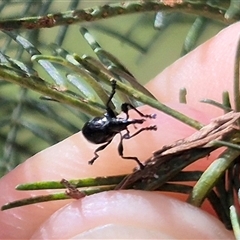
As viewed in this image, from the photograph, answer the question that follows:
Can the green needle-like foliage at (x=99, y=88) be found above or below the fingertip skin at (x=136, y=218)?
above

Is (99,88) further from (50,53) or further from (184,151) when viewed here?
(50,53)

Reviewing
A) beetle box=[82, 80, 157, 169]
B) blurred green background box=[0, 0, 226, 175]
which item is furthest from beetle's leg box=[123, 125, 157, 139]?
blurred green background box=[0, 0, 226, 175]

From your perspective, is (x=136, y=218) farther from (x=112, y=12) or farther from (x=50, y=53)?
(x=50, y=53)

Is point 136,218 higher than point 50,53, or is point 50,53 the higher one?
point 50,53

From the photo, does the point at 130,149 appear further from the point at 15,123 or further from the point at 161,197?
the point at 15,123

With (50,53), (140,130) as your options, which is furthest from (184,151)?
(50,53)

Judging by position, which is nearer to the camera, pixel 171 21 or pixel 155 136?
pixel 155 136

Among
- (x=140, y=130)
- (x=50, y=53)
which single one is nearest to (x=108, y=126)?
(x=140, y=130)

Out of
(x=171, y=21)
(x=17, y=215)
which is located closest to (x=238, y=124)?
(x=17, y=215)

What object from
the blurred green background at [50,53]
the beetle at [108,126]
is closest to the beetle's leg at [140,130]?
the beetle at [108,126]

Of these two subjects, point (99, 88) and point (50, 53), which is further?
point (50, 53)

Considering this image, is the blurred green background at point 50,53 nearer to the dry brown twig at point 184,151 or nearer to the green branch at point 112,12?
the green branch at point 112,12
